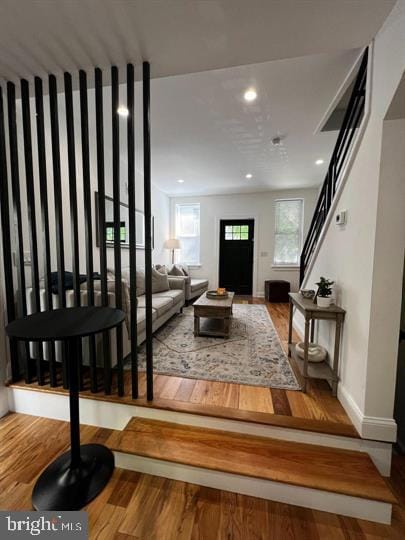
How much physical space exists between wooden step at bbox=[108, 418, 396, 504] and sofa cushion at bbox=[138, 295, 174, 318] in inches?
54.2

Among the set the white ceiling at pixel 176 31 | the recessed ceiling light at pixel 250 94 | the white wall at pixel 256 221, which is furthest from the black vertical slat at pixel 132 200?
the white wall at pixel 256 221

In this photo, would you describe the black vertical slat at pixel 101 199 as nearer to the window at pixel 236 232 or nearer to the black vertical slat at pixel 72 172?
the black vertical slat at pixel 72 172

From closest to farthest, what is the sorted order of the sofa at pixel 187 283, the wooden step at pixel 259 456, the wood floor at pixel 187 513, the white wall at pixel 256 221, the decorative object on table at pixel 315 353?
the wood floor at pixel 187 513
the wooden step at pixel 259 456
the decorative object on table at pixel 315 353
the sofa at pixel 187 283
the white wall at pixel 256 221

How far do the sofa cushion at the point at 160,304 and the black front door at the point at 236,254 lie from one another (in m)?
3.05

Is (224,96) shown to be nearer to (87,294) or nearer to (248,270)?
(87,294)

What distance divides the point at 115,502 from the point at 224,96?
10.9 feet

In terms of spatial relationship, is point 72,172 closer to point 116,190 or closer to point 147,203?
point 116,190

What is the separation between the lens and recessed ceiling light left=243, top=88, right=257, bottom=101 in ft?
7.29

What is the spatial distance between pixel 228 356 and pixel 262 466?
1137 mm

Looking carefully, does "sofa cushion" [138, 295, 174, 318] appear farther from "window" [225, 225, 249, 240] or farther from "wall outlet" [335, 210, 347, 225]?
"window" [225, 225, 249, 240]

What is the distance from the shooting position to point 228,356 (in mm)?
2383

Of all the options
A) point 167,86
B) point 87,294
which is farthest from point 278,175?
point 87,294

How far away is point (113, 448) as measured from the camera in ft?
4.55

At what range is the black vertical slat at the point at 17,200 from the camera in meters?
1.69
